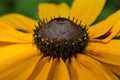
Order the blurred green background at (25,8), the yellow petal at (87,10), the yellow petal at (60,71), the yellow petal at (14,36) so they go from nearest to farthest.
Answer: the yellow petal at (60,71)
the yellow petal at (14,36)
the yellow petal at (87,10)
the blurred green background at (25,8)

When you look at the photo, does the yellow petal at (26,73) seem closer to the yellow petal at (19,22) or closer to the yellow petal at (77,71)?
the yellow petal at (77,71)

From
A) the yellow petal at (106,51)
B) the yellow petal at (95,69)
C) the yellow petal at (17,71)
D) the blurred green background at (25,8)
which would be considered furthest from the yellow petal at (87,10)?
the blurred green background at (25,8)

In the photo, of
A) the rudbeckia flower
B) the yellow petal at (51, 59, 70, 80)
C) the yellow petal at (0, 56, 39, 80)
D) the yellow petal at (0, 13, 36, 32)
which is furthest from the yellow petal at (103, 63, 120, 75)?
the yellow petal at (0, 13, 36, 32)

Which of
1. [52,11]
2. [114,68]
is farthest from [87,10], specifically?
[114,68]

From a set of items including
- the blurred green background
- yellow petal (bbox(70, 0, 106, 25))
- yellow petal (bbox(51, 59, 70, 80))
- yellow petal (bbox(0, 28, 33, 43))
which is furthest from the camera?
the blurred green background

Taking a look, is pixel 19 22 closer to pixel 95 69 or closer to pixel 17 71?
pixel 17 71

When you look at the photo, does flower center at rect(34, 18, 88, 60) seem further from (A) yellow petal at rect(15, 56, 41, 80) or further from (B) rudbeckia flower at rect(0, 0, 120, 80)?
(A) yellow petal at rect(15, 56, 41, 80)
